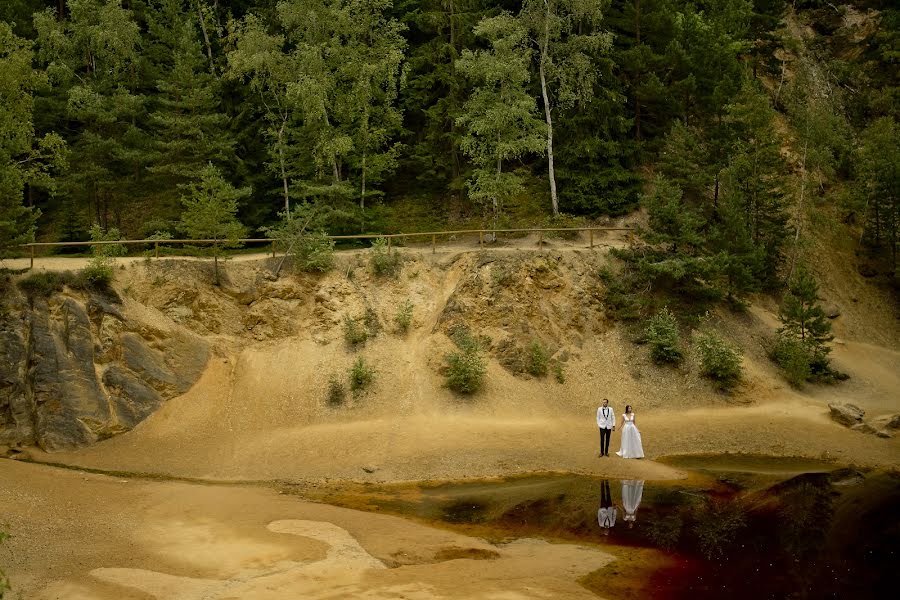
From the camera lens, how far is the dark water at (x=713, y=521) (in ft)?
45.7

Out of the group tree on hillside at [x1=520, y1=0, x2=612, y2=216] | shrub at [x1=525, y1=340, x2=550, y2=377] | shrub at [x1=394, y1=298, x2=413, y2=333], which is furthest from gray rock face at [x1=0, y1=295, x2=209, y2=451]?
tree on hillside at [x1=520, y1=0, x2=612, y2=216]

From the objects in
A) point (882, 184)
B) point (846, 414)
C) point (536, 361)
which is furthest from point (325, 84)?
point (882, 184)

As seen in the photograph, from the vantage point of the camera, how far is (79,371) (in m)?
23.9

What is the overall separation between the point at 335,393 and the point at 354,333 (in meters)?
2.98

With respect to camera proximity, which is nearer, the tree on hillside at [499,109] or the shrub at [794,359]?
the shrub at [794,359]

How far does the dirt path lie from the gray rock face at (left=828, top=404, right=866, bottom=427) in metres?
14.6

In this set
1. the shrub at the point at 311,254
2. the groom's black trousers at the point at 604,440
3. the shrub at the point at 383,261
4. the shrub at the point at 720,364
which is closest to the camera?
the groom's black trousers at the point at 604,440

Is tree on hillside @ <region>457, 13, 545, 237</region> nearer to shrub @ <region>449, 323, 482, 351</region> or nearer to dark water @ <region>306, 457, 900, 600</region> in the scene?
shrub @ <region>449, 323, 482, 351</region>

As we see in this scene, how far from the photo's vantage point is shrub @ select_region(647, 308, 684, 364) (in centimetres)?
2816

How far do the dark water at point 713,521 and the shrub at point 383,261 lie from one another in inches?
470

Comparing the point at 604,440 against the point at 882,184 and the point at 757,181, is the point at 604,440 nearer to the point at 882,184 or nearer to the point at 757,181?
the point at 757,181

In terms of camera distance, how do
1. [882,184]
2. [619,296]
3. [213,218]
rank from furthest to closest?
1. [882,184]
2. [619,296]
3. [213,218]

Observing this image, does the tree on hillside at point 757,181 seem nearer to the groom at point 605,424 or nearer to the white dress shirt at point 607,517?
the groom at point 605,424

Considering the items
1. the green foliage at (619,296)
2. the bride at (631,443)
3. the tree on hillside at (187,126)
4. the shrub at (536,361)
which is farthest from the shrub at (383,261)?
the bride at (631,443)
